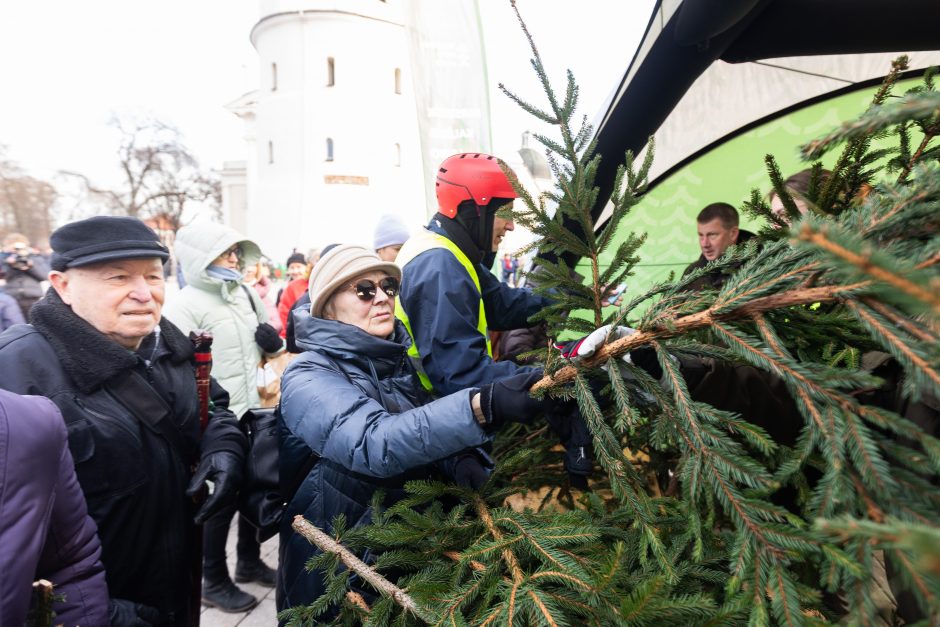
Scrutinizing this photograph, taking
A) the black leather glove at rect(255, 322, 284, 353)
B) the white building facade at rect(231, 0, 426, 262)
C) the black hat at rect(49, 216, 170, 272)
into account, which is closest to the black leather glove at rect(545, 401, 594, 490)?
the black hat at rect(49, 216, 170, 272)

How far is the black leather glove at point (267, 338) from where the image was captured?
396 centimetres

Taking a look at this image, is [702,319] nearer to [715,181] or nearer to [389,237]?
[389,237]

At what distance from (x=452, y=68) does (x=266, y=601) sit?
4.49m

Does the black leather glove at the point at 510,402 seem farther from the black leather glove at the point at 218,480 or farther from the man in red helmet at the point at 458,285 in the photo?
the black leather glove at the point at 218,480

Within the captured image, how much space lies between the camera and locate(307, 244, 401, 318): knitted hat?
1979 millimetres

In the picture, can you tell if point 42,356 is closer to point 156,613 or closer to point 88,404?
point 88,404

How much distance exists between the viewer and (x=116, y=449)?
177 centimetres

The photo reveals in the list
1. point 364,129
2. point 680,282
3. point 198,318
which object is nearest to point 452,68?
point 198,318

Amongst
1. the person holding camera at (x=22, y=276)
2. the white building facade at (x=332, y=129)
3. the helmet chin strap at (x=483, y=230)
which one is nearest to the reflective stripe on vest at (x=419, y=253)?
the helmet chin strap at (x=483, y=230)

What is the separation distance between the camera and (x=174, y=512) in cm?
198

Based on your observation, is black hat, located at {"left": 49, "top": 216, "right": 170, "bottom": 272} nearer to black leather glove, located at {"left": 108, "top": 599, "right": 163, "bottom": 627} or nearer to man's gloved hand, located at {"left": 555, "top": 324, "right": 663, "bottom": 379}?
black leather glove, located at {"left": 108, "top": 599, "right": 163, "bottom": 627}

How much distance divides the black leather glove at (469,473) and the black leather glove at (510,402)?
392mm

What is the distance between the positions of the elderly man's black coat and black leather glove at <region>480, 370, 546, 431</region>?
1.28 meters

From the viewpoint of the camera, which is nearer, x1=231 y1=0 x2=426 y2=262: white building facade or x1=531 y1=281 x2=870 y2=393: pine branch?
x1=531 y1=281 x2=870 y2=393: pine branch
